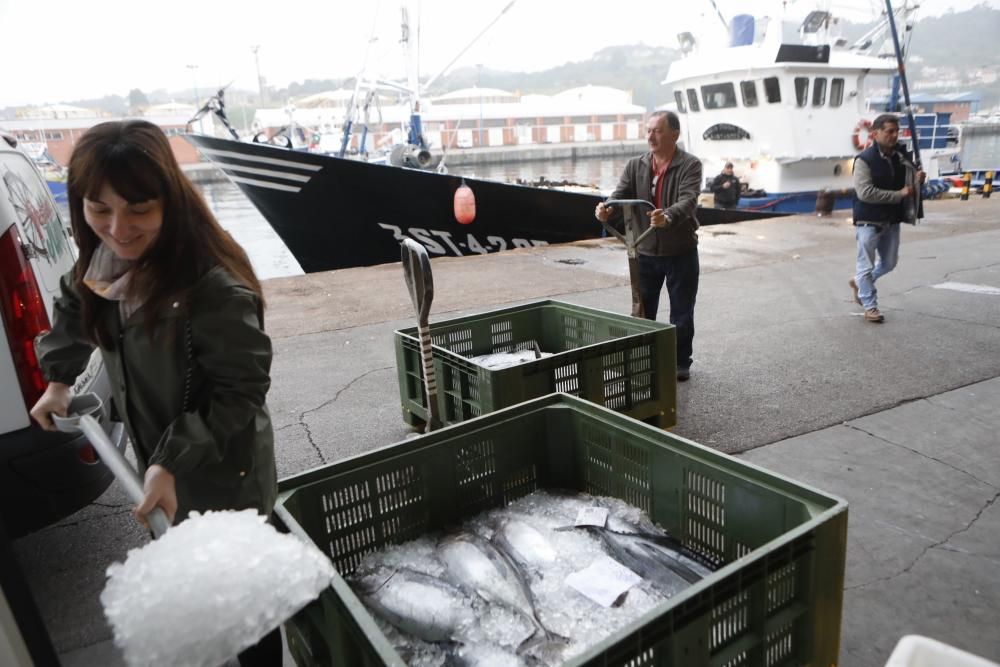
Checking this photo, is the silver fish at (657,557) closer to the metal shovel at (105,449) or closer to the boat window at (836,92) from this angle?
the metal shovel at (105,449)

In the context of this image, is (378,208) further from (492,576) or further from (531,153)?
→ (531,153)

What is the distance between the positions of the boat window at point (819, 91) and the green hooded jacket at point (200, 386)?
18032mm

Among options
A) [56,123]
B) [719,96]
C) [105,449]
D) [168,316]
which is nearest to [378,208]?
[719,96]

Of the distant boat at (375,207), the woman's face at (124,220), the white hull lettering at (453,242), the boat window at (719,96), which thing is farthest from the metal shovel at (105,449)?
the boat window at (719,96)

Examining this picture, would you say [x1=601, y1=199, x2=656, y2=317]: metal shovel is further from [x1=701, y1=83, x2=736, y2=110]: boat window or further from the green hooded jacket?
[x1=701, y1=83, x2=736, y2=110]: boat window

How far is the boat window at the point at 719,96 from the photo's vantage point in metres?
17.3

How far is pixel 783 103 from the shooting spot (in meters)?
16.5

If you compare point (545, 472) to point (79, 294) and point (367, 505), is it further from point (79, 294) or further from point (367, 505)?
point (79, 294)

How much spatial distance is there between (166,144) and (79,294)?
48cm

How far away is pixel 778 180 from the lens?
17.2m

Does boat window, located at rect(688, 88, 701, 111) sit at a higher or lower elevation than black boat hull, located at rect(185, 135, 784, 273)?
higher

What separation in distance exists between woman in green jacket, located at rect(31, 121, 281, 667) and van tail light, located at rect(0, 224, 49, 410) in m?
0.77

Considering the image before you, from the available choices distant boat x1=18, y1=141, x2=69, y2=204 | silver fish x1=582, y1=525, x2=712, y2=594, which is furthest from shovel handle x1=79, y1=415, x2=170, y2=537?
silver fish x1=582, y1=525, x2=712, y2=594

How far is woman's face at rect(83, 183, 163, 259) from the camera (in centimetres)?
156
